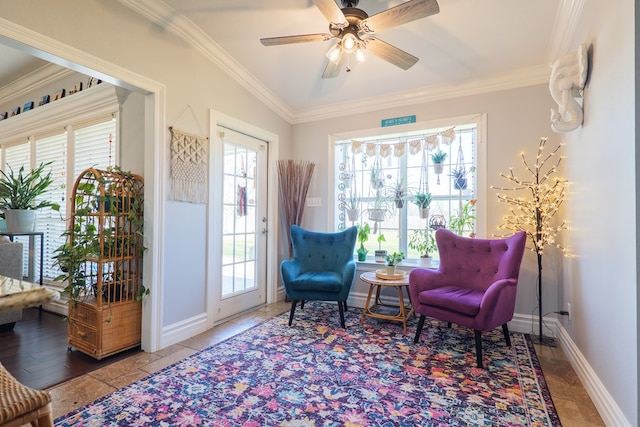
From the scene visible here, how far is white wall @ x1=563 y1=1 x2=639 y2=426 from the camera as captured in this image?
1.45 meters

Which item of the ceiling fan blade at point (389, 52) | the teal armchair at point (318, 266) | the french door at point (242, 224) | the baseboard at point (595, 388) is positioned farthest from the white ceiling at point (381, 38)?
the baseboard at point (595, 388)

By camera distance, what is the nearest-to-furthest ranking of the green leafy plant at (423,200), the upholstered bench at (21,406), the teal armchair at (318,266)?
the upholstered bench at (21,406) < the teal armchair at (318,266) < the green leafy plant at (423,200)

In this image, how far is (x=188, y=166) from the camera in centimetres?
281

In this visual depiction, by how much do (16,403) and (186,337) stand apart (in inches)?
82.8

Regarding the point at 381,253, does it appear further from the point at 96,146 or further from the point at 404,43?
the point at 96,146

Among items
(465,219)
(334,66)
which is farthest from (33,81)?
(465,219)

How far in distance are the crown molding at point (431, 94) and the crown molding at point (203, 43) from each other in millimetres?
525

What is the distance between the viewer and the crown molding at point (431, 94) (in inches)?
118

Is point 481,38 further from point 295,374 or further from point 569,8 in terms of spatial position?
point 295,374

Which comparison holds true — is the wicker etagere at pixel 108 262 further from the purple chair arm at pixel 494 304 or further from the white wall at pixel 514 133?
the white wall at pixel 514 133

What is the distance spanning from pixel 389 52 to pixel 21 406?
101 inches

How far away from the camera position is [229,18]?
104 inches

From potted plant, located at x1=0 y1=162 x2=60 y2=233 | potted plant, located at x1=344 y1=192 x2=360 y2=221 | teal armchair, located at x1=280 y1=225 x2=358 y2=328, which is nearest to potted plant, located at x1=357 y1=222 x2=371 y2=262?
potted plant, located at x1=344 y1=192 x2=360 y2=221

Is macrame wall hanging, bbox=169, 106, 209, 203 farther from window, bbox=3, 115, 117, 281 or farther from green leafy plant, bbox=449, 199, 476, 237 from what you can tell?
green leafy plant, bbox=449, 199, 476, 237
